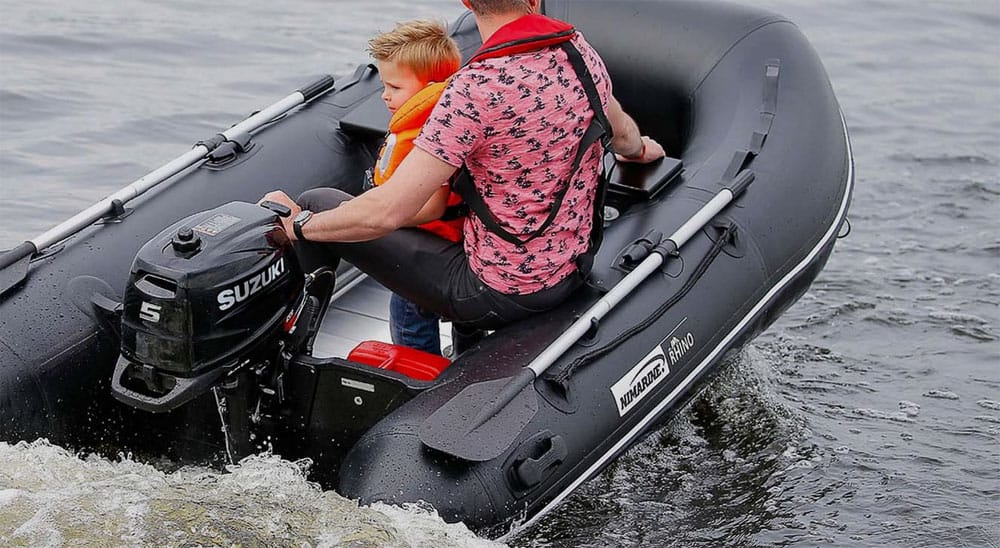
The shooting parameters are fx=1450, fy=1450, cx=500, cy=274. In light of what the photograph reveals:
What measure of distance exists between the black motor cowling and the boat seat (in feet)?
1.00

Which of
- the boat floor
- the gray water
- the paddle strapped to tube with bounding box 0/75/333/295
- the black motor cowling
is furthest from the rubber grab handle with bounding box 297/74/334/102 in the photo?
the gray water

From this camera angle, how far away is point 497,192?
3312mm

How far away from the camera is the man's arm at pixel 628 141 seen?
384cm

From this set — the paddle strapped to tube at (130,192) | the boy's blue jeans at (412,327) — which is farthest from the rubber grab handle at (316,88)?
the boy's blue jeans at (412,327)

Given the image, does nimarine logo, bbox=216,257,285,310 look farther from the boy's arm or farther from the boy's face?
the boy's face

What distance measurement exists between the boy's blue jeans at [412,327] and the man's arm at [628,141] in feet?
2.30

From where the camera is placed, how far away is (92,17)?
26.2 ft

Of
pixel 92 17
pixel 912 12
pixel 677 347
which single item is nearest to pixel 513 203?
pixel 677 347

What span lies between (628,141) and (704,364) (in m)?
0.65

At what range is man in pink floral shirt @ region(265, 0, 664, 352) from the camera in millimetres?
3164

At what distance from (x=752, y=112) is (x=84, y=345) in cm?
205

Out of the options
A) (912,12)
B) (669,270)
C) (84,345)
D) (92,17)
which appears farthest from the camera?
(912,12)

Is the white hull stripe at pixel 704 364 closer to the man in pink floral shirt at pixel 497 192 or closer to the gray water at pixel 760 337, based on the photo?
the gray water at pixel 760 337

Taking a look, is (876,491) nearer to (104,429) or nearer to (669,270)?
(669,270)
